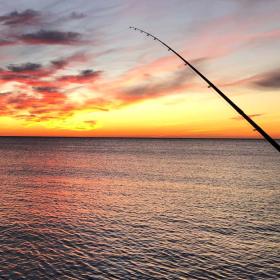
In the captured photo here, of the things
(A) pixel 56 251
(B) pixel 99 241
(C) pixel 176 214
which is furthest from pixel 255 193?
(A) pixel 56 251

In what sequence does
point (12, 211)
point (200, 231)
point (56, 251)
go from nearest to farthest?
point (56, 251), point (200, 231), point (12, 211)

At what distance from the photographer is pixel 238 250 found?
23.3 metres

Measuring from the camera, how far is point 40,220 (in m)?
31.1

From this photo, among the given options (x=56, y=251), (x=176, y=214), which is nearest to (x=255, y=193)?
(x=176, y=214)

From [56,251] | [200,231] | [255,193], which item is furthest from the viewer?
[255,193]

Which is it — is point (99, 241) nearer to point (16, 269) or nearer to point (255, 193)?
point (16, 269)

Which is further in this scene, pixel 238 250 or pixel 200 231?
pixel 200 231

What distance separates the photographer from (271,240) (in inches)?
1016

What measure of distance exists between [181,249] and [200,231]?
5.25m

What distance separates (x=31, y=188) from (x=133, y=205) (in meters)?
19.3

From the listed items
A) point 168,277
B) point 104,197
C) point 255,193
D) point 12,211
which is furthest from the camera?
point 255,193

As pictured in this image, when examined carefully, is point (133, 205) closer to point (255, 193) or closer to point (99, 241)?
point (99, 241)

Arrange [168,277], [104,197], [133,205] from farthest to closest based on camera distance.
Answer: [104,197], [133,205], [168,277]

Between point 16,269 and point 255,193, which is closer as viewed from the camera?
point 16,269
